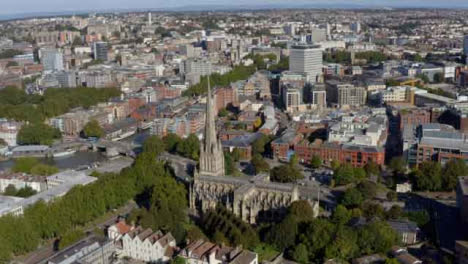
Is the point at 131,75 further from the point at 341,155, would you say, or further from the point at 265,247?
the point at 265,247

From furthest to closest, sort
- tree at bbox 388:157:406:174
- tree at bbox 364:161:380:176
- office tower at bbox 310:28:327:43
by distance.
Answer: office tower at bbox 310:28:327:43 → tree at bbox 388:157:406:174 → tree at bbox 364:161:380:176

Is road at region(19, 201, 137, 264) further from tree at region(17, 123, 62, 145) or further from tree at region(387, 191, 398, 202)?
tree at region(17, 123, 62, 145)

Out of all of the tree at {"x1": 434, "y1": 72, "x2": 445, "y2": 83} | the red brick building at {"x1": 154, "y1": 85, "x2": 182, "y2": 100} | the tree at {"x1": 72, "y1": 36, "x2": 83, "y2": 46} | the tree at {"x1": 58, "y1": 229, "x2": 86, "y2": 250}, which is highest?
the tree at {"x1": 72, "y1": 36, "x2": 83, "y2": 46}

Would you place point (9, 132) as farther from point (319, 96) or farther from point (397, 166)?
point (397, 166)

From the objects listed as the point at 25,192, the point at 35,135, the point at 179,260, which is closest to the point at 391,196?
the point at 179,260

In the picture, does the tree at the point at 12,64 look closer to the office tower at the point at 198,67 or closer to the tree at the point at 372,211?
the office tower at the point at 198,67

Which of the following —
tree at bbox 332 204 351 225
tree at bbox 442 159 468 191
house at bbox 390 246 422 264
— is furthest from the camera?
tree at bbox 442 159 468 191

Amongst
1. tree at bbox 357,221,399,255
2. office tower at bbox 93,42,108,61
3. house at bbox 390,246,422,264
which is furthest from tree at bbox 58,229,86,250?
office tower at bbox 93,42,108,61
